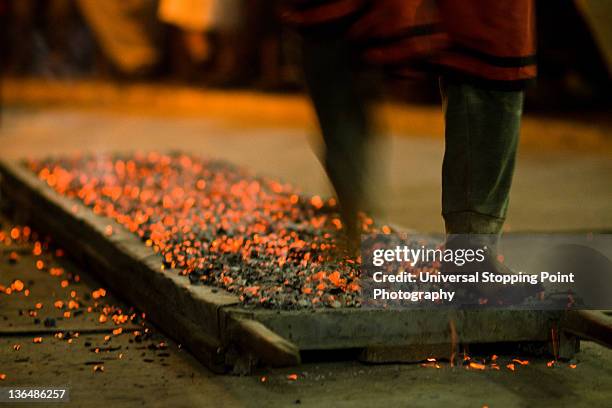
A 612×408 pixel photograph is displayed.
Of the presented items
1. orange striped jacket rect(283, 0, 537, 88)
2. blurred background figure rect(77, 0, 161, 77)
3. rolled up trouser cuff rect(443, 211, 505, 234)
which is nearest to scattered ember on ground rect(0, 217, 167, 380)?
rolled up trouser cuff rect(443, 211, 505, 234)

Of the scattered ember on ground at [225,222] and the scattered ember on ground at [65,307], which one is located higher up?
the scattered ember on ground at [225,222]

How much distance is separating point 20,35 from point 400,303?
13401mm

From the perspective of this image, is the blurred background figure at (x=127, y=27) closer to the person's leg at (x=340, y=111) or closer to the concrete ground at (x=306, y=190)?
the concrete ground at (x=306, y=190)

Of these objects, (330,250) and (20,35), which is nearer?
(330,250)

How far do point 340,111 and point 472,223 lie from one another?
523 mm

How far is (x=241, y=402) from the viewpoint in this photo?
291 cm

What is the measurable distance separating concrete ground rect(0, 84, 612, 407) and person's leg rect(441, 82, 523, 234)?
0.44 meters

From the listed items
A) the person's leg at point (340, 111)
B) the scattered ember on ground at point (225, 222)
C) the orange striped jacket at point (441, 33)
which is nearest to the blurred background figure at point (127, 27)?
the scattered ember on ground at point (225, 222)

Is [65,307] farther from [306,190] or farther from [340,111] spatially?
[306,190]

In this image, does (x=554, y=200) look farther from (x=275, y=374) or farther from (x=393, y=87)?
(x=393, y=87)

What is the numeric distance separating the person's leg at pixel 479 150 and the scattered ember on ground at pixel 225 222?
40cm

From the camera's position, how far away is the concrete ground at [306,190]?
2.97 m

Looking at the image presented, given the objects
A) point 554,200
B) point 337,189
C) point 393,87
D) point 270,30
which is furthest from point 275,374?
point 270,30

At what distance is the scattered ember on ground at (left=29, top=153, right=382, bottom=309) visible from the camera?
3422 mm
